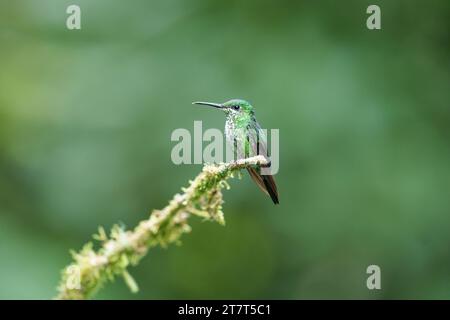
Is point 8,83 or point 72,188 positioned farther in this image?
point 8,83

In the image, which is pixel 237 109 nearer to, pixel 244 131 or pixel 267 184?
pixel 244 131

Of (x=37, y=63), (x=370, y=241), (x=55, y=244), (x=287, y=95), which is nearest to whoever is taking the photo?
(x=55, y=244)

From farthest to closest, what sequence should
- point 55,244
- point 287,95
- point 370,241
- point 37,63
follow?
1. point 37,63
2. point 370,241
3. point 287,95
4. point 55,244

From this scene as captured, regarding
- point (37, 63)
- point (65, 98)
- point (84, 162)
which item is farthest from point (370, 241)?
point (37, 63)

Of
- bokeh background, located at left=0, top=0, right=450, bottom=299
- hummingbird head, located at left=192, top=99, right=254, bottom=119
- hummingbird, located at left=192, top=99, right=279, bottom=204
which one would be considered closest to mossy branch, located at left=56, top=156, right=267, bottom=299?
hummingbird, located at left=192, top=99, right=279, bottom=204

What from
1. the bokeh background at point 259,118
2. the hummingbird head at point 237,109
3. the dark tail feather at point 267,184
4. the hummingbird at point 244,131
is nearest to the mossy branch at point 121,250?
the dark tail feather at point 267,184

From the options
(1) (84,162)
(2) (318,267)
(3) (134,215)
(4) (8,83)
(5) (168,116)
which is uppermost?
(4) (8,83)

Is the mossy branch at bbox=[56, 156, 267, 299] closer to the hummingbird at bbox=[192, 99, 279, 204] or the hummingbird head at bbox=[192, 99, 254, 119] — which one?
the hummingbird at bbox=[192, 99, 279, 204]

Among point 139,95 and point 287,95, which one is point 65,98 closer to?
point 139,95
